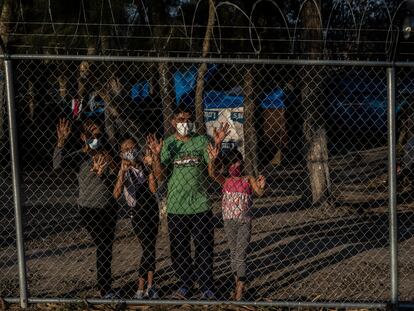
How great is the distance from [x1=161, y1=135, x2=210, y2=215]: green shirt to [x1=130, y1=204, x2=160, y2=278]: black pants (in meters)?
0.39

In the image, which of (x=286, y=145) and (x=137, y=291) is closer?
(x=137, y=291)

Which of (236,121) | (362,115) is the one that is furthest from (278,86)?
(362,115)

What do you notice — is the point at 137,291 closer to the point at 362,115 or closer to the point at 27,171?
the point at 27,171

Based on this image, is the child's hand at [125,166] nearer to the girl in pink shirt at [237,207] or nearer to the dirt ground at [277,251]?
the girl in pink shirt at [237,207]

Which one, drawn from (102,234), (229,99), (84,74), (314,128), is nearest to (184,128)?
(102,234)

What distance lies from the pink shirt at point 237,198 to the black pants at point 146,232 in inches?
27.3

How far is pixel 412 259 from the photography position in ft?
26.2

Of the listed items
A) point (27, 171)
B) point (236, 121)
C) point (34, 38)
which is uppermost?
point (34, 38)

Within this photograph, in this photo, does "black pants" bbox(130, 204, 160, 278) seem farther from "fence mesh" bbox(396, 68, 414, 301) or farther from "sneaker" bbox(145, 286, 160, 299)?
"fence mesh" bbox(396, 68, 414, 301)

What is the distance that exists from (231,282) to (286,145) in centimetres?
1180

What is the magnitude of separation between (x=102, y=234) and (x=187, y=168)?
3.29 feet

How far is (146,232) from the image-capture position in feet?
20.6

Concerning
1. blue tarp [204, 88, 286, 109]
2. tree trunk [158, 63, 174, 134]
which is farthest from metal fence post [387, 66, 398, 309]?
blue tarp [204, 88, 286, 109]

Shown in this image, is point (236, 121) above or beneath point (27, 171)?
above
